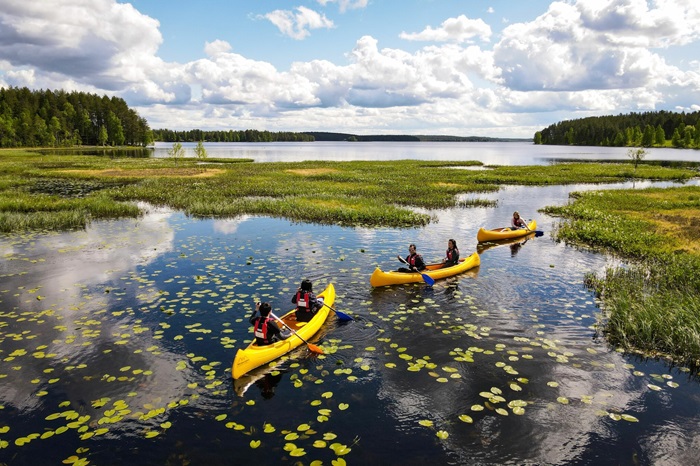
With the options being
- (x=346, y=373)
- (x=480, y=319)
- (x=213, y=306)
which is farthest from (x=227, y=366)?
(x=480, y=319)

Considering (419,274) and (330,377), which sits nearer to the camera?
(330,377)

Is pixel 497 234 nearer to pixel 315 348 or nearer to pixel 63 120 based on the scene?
pixel 315 348

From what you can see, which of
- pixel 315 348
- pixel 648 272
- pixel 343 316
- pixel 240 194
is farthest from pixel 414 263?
pixel 240 194

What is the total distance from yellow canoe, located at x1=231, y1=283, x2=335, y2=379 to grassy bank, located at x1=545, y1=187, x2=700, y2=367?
8.28 metres

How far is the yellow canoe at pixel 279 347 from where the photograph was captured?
32.4 feet

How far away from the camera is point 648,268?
18.1 metres

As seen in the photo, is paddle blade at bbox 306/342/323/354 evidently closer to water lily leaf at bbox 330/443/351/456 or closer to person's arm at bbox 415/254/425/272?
water lily leaf at bbox 330/443/351/456

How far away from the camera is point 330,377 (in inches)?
395

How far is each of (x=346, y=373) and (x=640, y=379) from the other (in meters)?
6.88

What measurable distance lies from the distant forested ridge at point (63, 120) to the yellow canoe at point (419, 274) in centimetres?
13678

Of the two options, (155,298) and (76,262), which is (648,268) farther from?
(76,262)

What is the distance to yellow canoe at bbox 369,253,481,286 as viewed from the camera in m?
16.2

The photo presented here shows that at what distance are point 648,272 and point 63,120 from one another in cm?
16855

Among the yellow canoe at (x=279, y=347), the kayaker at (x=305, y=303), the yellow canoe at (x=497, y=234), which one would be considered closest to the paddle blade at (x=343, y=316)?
the yellow canoe at (x=279, y=347)
